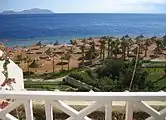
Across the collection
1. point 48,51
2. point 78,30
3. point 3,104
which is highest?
point 3,104

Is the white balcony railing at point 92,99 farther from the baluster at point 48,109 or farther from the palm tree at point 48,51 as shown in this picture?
the palm tree at point 48,51

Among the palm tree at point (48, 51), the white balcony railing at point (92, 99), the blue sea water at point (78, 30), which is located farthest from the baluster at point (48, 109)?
the palm tree at point (48, 51)

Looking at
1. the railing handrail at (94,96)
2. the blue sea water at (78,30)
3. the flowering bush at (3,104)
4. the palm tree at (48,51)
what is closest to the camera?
the railing handrail at (94,96)

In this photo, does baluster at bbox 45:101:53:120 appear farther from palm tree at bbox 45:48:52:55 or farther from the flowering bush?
palm tree at bbox 45:48:52:55

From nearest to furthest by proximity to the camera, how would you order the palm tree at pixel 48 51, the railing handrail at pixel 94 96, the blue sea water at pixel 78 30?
the railing handrail at pixel 94 96 → the blue sea water at pixel 78 30 → the palm tree at pixel 48 51

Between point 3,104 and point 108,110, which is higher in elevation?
point 108,110

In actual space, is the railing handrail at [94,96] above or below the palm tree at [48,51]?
above

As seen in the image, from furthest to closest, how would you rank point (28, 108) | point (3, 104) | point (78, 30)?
1. point (78, 30)
2. point (3, 104)
3. point (28, 108)

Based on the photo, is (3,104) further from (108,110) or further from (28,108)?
(108,110)

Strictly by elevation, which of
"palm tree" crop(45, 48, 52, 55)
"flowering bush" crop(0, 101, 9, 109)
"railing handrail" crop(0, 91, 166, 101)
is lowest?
"palm tree" crop(45, 48, 52, 55)

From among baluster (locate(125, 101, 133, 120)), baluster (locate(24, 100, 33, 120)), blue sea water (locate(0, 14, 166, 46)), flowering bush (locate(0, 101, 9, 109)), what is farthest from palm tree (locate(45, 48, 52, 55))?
baluster (locate(125, 101, 133, 120))

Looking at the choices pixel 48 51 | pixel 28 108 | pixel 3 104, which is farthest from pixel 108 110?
pixel 48 51

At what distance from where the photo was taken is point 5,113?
5.19 ft

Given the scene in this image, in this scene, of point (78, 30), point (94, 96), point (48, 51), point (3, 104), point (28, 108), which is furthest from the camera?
point (78, 30)
